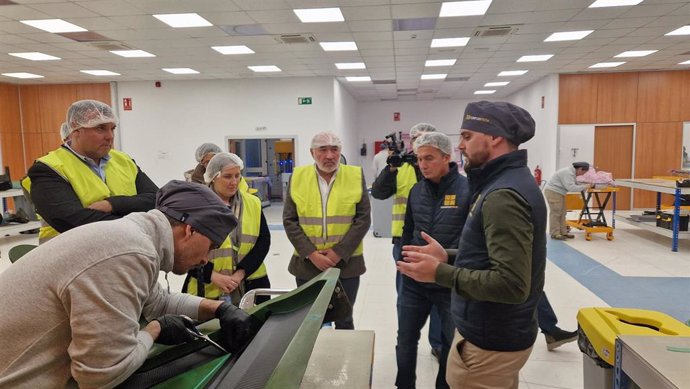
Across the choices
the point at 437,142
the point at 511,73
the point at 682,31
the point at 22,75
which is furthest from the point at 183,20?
the point at 511,73

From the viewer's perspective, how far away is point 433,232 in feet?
7.50

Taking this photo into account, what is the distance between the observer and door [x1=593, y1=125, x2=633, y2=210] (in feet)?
33.7

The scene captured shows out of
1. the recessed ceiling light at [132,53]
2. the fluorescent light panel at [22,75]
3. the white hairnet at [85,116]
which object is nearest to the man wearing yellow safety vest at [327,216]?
the white hairnet at [85,116]

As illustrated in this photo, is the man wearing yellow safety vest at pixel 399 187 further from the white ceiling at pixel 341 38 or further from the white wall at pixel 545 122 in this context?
the white wall at pixel 545 122

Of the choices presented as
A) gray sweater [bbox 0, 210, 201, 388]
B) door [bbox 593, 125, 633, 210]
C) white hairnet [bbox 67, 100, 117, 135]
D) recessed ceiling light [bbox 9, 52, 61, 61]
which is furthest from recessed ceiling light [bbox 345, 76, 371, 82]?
gray sweater [bbox 0, 210, 201, 388]

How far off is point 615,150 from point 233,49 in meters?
9.02

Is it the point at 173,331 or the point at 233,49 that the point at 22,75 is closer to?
the point at 233,49

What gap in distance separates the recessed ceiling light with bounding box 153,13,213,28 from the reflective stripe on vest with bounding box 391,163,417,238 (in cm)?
408

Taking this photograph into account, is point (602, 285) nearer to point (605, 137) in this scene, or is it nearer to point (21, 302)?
point (21, 302)

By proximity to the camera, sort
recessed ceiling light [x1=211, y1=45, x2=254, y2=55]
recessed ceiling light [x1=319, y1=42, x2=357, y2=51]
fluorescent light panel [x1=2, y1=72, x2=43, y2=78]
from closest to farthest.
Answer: recessed ceiling light [x1=319, y1=42, x2=357, y2=51] < recessed ceiling light [x1=211, y1=45, x2=254, y2=55] < fluorescent light panel [x1=2, y1=72, x2=43, y2=78]

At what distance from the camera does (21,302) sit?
3.09 ft

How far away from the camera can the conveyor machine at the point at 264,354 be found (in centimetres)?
100

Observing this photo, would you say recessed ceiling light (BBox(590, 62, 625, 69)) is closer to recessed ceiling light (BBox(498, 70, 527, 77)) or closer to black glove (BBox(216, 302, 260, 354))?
recessed ceiling light (BBox(498, 70, 527, 77))

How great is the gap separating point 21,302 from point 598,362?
78.8 inches
